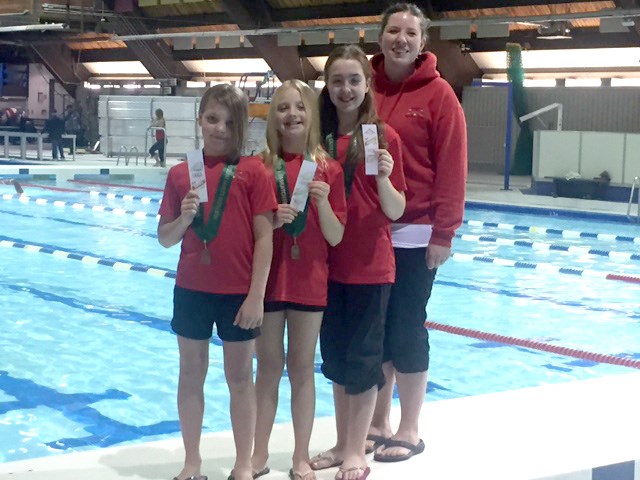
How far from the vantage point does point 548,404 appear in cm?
397

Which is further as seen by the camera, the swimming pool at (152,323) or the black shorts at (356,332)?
the swimming pool at (152,323)

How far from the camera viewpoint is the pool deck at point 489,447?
311cm

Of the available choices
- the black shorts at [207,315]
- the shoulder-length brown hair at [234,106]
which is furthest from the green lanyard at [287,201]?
the black shorts at [207,315]

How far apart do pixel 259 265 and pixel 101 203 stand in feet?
39.8

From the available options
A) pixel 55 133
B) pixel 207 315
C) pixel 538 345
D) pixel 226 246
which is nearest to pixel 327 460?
pixel 207 315

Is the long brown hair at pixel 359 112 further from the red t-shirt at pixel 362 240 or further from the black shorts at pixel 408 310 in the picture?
the black shorts at pixel 408 310

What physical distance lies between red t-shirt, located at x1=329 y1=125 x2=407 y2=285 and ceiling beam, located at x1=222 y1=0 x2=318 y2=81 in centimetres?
2012

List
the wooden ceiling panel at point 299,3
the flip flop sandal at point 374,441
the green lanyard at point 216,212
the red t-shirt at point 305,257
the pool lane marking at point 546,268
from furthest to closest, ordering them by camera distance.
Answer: the wooden ceiling panel at point 299,3 < the pool lane marking at point 546,268 < the flip flop sandal at point 374,441 < the red t-shirt at point 305,257 < the green lanyard at point 216,212

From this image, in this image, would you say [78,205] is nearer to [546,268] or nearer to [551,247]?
[551,247]

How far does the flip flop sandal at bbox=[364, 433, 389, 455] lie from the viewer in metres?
3.34

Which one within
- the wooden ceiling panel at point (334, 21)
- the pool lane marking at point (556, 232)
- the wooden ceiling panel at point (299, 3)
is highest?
the wooden ceiling panel at point (299, 3)

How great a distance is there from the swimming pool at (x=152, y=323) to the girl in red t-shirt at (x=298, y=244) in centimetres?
169

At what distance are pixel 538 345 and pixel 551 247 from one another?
4.65 meters

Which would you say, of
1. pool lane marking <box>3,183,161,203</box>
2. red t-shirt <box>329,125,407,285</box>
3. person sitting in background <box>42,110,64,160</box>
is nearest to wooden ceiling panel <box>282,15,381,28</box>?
person sitting in background <box>42,110,64,160</box>
